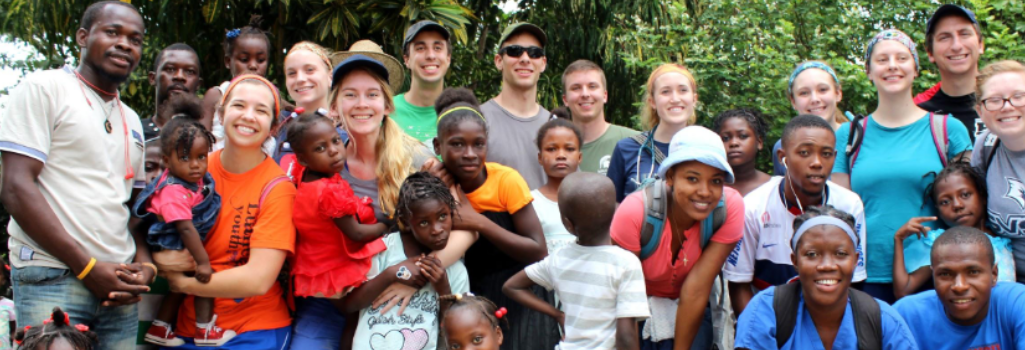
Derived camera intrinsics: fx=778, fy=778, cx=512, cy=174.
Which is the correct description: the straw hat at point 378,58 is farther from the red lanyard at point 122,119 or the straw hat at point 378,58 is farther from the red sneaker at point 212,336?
the red sneaker at point 212,336

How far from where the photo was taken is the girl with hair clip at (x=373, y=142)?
4160 mm

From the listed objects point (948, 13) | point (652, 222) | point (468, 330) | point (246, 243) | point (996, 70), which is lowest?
point (468, 330)

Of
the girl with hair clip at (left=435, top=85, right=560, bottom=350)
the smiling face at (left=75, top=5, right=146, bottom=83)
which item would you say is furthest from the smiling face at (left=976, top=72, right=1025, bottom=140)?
the smiling face at (left=75, top=5, right=146, bottom=83)

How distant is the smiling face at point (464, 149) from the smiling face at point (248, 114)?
0.94m

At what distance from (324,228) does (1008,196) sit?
11.4 feet

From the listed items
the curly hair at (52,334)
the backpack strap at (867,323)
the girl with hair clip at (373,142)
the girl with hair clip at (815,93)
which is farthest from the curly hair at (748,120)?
the curly hair at (52,334)

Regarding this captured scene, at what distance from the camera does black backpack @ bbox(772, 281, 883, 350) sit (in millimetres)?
3496

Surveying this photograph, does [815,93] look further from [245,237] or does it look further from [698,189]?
[245,237]

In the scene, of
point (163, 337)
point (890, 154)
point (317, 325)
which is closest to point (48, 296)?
point (163, 337)

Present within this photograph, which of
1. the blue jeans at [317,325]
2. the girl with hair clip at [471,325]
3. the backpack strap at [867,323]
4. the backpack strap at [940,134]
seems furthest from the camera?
the backpack strap at [940,134]

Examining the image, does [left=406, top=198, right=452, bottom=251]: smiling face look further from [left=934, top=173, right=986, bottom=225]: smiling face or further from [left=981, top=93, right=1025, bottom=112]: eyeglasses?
[left=981, top=93, right=1025, bottom=112]: eyeglasses

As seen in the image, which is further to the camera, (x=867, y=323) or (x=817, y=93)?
(x=817, y=93)

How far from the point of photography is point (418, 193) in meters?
3.77

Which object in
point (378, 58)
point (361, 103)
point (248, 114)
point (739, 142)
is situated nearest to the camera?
point (248, 114)
